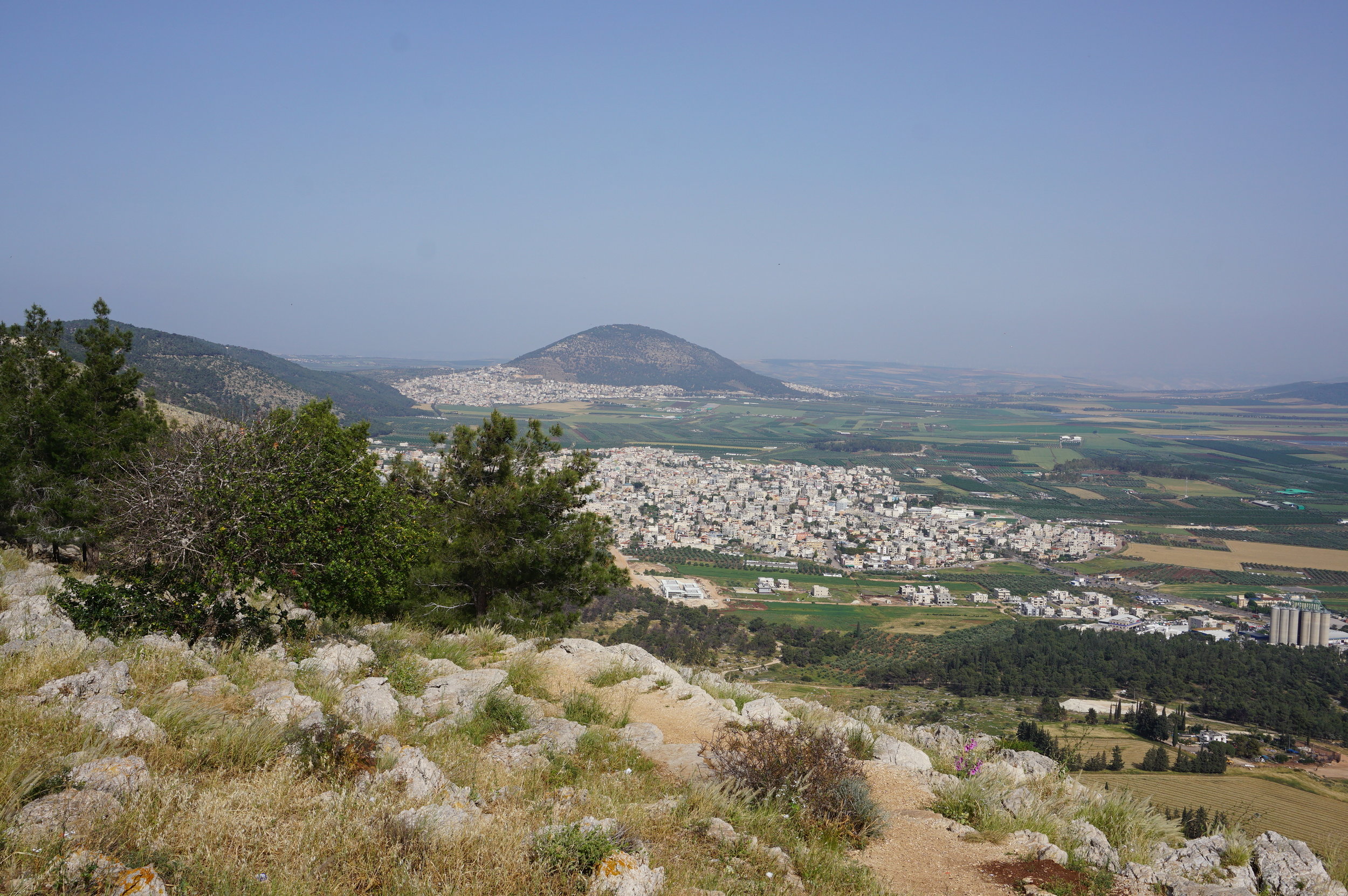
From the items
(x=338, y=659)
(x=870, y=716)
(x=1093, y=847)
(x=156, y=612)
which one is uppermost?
(x=156, y=612)

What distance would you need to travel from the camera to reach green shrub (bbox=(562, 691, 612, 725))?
741 centimetres

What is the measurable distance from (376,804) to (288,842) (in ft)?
2.06

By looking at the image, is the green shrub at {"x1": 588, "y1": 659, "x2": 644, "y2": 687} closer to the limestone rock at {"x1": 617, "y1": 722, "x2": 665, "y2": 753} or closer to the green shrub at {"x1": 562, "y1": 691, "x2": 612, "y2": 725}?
the green shrub at {"x1": 562, "y1": 691, "x2": 612, "y2": 725}

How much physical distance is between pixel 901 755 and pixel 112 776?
6.43 metres

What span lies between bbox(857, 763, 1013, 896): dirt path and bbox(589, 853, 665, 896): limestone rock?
5.58ft

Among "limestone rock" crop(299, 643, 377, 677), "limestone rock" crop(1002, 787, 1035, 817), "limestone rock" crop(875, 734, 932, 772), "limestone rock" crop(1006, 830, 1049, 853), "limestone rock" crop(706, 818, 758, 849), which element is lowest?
"limestone rock" crop(875, 734, 932, 772)

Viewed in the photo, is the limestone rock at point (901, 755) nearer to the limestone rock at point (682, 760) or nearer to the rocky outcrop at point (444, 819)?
the limestone rock at point (682, 760)

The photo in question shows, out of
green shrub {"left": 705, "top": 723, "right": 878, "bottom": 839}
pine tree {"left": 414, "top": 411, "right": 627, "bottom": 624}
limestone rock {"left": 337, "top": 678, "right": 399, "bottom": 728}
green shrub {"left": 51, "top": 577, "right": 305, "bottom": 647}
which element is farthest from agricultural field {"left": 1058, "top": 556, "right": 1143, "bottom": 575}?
green shrub {"left": 51, "top": 577, "right": 305, "bottom": 647}

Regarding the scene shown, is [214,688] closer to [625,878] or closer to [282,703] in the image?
[282,703]

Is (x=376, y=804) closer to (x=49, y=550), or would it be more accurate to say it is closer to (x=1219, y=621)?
(x=49, y=550)

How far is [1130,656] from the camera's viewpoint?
94.4ft

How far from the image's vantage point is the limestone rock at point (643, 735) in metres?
6.82

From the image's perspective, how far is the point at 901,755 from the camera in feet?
23.2

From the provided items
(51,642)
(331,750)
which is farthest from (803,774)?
(51,642)
